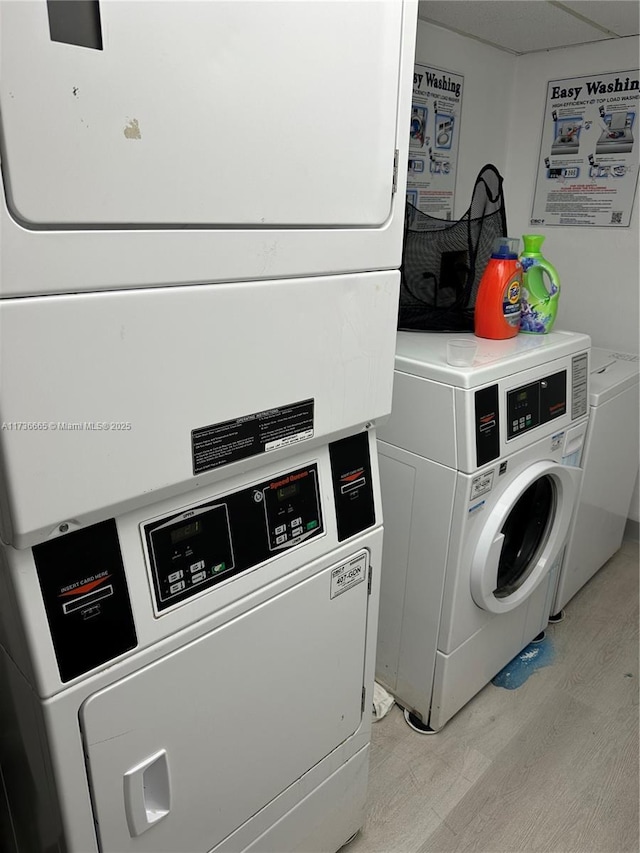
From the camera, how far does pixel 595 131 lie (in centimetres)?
243

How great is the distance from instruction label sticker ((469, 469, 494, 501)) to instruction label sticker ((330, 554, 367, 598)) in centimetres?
43

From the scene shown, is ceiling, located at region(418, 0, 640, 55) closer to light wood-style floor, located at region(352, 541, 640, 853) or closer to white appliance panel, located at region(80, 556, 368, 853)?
white appliance panel, located at region(80, 556, 368, 853)

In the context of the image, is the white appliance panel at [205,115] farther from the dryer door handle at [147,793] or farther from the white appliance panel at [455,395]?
the dryer door handle at [147,793]

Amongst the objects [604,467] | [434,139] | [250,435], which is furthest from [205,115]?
[604,467]

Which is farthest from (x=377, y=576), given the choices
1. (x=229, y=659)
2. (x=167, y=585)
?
(x=167, y=585)

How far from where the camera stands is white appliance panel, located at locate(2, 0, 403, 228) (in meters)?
0.67

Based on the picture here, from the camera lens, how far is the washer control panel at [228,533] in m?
0.96

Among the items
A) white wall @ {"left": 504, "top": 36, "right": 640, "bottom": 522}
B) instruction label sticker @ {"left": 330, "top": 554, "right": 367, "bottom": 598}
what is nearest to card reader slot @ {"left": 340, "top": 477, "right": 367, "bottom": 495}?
instruction label sticker @ {"left": 330, "top": 554, "right": 367, "bottom": 598}

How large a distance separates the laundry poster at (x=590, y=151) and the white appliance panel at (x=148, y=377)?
186 centimetres

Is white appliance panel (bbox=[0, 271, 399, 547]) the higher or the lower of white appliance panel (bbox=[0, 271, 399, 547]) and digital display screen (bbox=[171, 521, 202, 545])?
the higher

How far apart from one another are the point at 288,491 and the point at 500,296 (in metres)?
1.05

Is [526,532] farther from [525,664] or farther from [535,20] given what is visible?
[535,20]

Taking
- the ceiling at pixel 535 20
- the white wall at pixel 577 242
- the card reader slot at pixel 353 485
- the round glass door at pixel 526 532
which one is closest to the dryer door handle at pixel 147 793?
the card reader slot at pixel 353 485

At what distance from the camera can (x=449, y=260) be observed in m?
1.92
